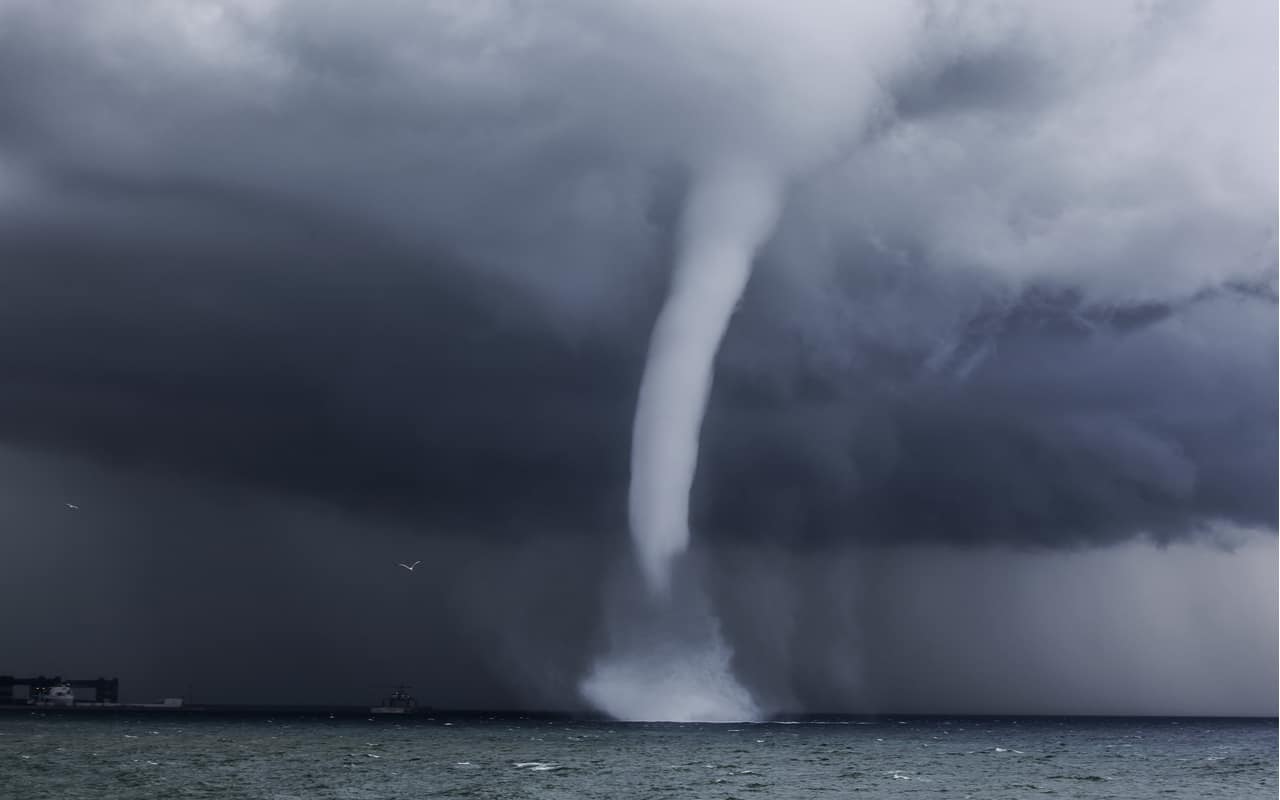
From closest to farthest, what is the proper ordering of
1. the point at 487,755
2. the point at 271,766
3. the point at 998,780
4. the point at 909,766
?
1. the point at 998,780
2. the point at 271,766
3. the point at 909,766
4. the point at 487,755

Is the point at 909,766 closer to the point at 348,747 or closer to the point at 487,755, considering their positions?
the point at 487,755

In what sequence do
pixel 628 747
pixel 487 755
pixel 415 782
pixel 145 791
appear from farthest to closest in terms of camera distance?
pixel 628 747 → pixel 487 755 → pixel 415 782 → pixel 145 791

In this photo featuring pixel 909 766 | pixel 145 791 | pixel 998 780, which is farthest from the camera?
pixel 909 766

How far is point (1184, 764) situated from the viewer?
16150 cm

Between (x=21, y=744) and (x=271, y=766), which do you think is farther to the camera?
(x=21, y=744)

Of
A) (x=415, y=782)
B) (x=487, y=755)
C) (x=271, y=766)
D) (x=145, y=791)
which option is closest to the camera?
(x=145, y=791)

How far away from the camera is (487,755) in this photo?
529 feet

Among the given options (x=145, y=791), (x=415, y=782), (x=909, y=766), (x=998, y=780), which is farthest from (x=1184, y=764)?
(x=145, y=791)

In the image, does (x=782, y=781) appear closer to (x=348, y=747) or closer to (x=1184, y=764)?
(x=1184, y=764)

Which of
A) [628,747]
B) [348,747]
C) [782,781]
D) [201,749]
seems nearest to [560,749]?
[628,747]

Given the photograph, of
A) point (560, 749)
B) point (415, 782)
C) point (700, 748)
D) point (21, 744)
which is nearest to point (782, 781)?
point (415, 782)

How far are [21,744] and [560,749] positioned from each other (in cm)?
7355

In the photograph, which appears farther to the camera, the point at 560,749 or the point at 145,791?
the point at 560,749

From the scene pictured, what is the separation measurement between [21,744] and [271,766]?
207 feet
